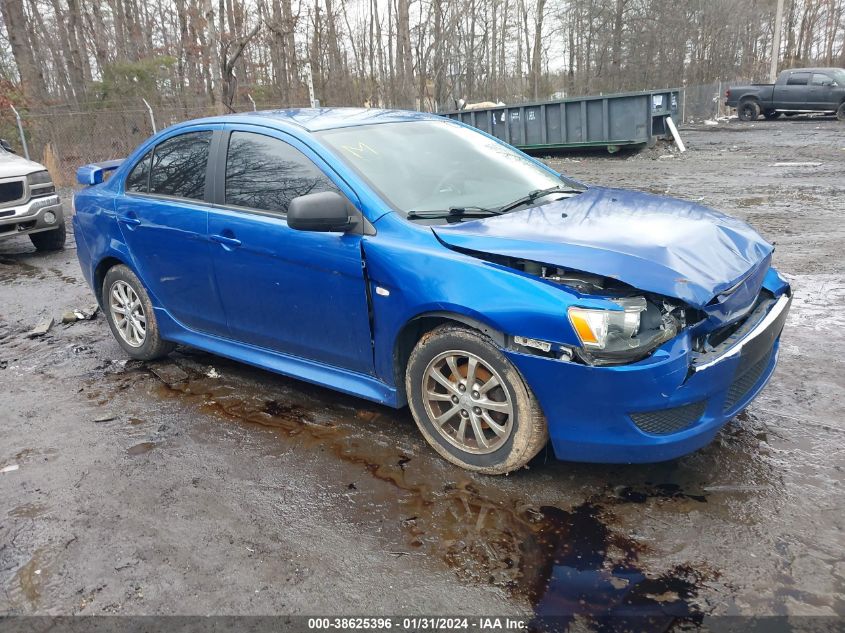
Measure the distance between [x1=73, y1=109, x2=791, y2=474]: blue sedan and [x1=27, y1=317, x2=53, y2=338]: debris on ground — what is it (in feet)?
6.04

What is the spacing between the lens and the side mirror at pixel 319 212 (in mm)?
3355

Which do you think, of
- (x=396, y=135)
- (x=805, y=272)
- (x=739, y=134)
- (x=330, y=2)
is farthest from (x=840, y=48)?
(x=396, y=135)

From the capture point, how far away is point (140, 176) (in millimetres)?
4875

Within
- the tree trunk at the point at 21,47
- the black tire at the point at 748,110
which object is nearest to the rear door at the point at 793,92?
the black tire at the point at 748,110

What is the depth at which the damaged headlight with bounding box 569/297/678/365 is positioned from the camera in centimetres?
279

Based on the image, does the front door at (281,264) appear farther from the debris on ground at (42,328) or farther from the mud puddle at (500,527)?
the debris on ground at (42,328)

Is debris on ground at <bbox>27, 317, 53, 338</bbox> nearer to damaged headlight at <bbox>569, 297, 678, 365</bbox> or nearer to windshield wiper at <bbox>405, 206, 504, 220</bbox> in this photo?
windshield wiper at <bbox>405, 206, 504, 220</bbox>

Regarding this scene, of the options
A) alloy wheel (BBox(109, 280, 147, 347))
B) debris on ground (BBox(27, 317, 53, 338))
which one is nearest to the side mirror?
alloy wheel (BBox(109, 280, 147, 347))

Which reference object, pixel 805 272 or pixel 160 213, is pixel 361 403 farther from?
pixel 805 272

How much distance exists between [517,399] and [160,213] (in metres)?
2.85

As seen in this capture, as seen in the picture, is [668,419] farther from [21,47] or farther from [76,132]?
[21,47]

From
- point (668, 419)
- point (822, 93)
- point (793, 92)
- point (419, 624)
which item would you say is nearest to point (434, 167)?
point (668, 419)

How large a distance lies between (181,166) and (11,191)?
6.08 m

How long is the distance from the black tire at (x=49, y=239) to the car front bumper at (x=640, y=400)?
9087 millimetres
